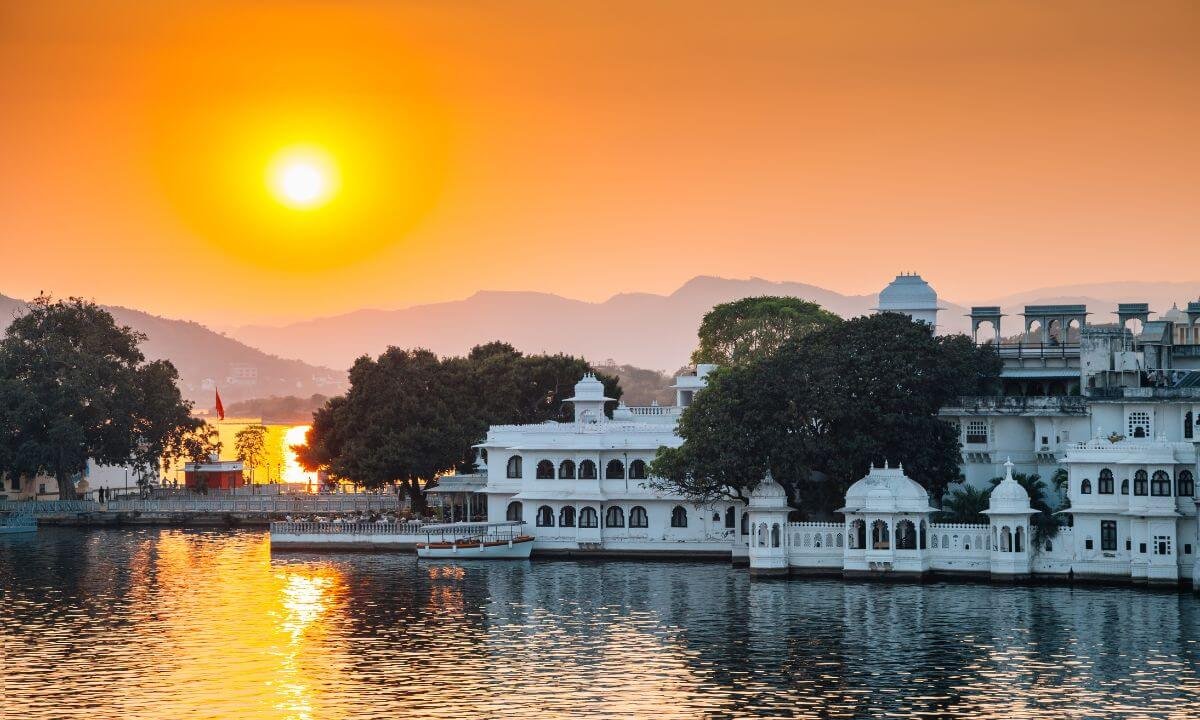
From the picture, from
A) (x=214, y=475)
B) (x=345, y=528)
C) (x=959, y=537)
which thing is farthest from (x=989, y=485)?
(x=214, y=475)

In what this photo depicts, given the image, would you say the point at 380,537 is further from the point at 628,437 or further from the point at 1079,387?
the point at 1079,387

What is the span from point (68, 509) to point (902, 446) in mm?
64615

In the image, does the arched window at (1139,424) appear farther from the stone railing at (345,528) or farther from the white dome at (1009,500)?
the stone railing at (345,528)

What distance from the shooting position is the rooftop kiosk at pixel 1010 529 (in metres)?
80.5

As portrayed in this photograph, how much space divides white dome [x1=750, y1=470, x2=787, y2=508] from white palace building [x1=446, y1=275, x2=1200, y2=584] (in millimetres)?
65

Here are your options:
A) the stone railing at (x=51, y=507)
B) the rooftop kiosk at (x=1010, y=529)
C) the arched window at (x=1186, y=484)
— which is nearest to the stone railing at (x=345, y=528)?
the stone railing at (x=51, y=507)

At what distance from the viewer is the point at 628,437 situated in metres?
97.2

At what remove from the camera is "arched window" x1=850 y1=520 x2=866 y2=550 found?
83062mm

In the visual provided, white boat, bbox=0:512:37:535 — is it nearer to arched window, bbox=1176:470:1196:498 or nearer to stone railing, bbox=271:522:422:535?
stone railing, bbox=271:522:422:535

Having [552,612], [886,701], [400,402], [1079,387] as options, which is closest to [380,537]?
[400,402]

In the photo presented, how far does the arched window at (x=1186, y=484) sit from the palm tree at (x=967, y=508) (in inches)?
349

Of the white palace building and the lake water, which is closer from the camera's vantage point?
the lake water

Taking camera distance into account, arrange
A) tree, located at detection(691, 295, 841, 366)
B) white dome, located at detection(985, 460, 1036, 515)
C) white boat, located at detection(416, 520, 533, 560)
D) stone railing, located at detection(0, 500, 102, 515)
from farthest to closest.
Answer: tree, located at detection(691, 295, 841, 366) → stone railing, located at detection(0, 500, 102, 515) → white boat, located at detection(416, 520, 533, 560) → white dome, located at detection(985, 460, 1036, 515)

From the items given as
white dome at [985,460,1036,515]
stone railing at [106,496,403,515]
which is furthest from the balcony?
stone railing at [106,496,403,515]
